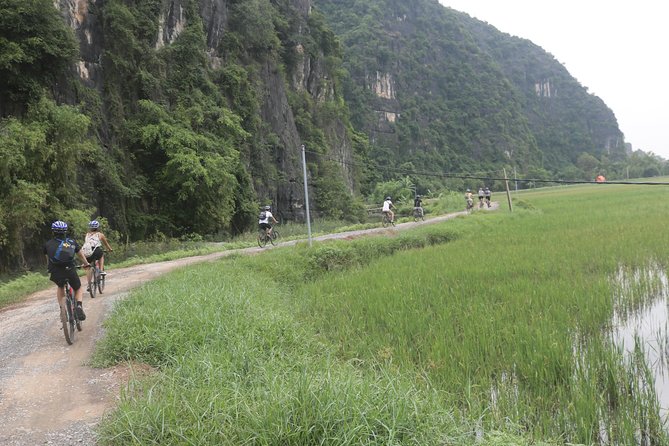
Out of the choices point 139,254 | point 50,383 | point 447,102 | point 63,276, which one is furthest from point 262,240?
point 447,102

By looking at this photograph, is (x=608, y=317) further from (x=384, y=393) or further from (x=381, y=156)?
(x=381, y=156)

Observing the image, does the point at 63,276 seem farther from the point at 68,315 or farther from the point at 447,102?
the point at 447,102

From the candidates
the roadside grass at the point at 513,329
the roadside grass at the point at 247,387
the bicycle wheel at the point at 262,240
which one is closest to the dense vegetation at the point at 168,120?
the bicycle wheel at the point at 262,240

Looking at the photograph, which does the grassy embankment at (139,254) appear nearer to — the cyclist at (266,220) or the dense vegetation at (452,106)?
the cyclist at (266,220)

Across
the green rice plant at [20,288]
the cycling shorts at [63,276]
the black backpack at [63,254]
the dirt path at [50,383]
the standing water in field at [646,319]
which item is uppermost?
the black backpack at [63,254]

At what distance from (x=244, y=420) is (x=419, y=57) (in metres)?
115

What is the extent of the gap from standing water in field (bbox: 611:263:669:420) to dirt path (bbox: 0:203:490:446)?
4.89 metres

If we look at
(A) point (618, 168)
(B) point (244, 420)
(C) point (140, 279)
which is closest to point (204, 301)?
(B) point (244, 420)

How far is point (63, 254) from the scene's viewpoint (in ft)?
18.0

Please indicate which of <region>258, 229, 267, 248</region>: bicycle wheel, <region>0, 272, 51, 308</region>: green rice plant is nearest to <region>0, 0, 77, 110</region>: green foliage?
<region>0, 272, 51, 308</region>: green rice plant

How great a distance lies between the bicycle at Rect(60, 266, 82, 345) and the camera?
530cm

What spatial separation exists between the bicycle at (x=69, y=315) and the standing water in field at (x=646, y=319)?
21.0 ft

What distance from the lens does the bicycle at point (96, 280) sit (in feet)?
26.2

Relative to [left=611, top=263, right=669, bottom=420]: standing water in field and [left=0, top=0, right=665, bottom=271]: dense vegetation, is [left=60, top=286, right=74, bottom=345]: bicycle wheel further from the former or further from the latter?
[left=0, top=0, right=665, bottom=271]: dense vegetation
